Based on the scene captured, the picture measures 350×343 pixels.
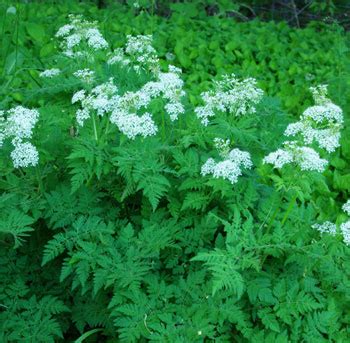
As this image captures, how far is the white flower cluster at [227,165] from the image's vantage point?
8.90 ft

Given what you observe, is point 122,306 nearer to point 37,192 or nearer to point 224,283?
point 224,283

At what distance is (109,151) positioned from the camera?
113 inches

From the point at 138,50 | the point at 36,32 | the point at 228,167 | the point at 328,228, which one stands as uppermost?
the point at 138,50

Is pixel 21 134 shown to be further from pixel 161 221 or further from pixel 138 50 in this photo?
pixel 138 50

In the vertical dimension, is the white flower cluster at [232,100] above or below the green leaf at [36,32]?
above

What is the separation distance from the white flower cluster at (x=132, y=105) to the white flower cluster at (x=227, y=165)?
0.32m

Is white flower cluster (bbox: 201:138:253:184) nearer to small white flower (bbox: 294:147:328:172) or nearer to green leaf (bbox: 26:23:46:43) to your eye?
small white flower (bbox: 294:147:328:172)

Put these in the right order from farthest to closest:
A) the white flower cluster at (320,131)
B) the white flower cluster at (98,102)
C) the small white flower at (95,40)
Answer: the small white flower at (95,40), the white flower cluster at (98,102), the white flower cluster at (320,131)

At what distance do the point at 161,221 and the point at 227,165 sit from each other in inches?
20.7

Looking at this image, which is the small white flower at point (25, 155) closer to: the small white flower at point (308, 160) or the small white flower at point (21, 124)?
the small white flower at point (21, 124)

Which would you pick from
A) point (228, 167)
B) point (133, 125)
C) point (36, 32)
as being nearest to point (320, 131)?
point (228, 167)

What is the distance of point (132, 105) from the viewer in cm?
287

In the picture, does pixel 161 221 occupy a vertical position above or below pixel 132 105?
below

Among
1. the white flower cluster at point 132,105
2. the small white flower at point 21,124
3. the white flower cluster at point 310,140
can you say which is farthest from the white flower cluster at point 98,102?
the white flower cluster at point 310,140
